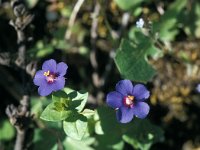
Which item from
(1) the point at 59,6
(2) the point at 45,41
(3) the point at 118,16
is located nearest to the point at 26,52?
(2) the point at 45,41

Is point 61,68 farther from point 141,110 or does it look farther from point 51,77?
point 141,110

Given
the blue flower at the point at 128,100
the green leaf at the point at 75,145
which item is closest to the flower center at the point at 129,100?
the blue flower at the point at 128,100

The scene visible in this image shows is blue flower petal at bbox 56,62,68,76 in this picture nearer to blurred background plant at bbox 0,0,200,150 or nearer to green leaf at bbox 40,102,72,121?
green leaf at bbox 40,102,72,121

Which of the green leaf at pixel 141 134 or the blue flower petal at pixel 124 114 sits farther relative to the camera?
the green leaf at pixel 141 134

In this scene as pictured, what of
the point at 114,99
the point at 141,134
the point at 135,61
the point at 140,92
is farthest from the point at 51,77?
the point at 141,134

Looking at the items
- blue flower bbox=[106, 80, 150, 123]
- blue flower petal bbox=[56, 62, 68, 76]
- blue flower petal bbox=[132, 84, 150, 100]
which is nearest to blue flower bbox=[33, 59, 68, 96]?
blue flower petal bbox=[56, 62, 68, 76]

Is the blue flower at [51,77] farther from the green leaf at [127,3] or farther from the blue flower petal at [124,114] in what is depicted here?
the green leaf at [127,3]

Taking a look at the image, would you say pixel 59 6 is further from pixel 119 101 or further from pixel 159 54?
pixel 119 101
